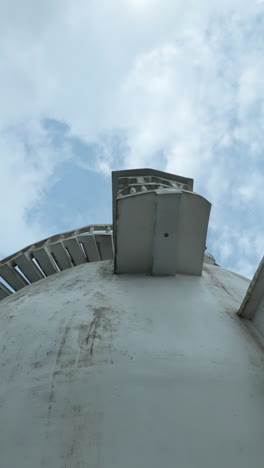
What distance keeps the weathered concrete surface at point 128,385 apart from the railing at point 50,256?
20.5 ft

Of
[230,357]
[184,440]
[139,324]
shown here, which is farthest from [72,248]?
[184,440]

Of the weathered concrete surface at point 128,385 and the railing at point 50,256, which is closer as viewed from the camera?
the weathered concrete surface at point 128,385

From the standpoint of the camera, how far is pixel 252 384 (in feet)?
10.8

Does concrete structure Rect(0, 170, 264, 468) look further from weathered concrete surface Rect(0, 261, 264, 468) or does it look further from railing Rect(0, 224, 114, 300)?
railing Rect(0, 224, 114, 300)

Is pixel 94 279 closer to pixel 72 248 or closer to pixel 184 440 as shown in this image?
pixel 184 440

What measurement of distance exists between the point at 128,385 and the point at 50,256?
26.3 ft

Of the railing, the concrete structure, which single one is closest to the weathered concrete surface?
the concrete structure

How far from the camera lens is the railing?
10734mm

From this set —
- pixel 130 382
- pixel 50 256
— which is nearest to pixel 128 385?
pixel 130 382

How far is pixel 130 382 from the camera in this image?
312 centimetres

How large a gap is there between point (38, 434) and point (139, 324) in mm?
1670

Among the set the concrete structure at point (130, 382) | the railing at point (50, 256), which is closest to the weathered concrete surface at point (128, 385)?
the concrete structure at point (130, 382)

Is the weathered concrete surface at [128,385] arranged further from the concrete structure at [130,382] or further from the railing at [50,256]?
the railing at [50,256]

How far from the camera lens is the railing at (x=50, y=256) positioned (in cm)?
1073
